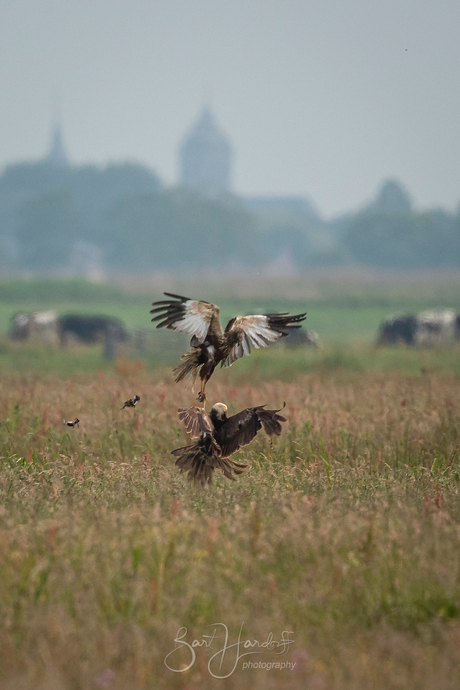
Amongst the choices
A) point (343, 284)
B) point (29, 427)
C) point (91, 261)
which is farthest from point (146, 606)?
point (91, 261)

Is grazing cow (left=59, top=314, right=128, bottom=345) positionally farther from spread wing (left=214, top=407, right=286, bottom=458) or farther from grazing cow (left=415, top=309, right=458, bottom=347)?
spread wing (left=214, top=407, right=286, bottom=458)

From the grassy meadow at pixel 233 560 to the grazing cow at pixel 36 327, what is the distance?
20.2m

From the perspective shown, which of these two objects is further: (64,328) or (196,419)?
(64,328)

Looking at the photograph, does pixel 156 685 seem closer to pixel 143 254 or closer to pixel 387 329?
pixel 387 329

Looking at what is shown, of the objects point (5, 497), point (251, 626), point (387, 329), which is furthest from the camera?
point (387, 329)

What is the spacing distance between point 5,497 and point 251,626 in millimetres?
3109

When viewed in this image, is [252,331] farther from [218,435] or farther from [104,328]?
[104,328]

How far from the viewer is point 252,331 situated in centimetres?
543

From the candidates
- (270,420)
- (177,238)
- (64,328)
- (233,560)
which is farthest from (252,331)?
(177,238)

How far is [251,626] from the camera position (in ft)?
12.7

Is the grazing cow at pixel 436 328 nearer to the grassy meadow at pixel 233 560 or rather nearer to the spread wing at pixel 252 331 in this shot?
the grassy meadow at pixel 233 560

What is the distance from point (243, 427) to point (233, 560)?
1.33m

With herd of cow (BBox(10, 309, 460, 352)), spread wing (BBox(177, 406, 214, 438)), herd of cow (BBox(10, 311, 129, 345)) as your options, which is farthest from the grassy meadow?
herd of cow (BBox(10, 309, 460, 352))

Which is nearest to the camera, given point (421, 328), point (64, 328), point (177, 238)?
point (421, 328)
